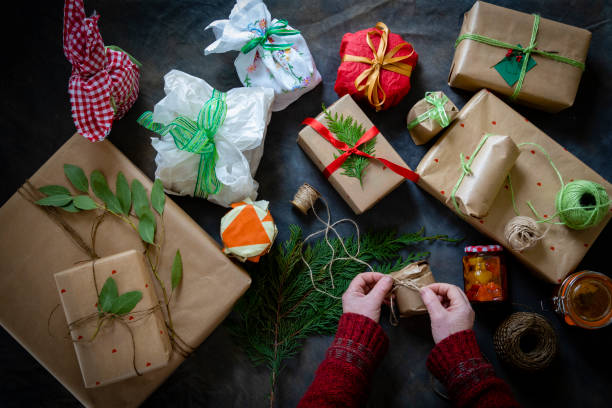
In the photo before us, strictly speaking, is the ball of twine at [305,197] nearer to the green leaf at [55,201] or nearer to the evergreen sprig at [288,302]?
the evergreen sprig at [288,302]

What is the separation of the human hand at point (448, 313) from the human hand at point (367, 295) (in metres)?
0.14

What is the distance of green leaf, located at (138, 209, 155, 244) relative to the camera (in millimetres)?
1269

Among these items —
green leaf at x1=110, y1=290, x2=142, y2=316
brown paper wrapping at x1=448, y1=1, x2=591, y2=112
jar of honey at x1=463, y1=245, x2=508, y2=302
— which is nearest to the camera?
green leaf at x1=110, y1=290, x2=142, y2=316

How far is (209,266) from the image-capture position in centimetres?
129

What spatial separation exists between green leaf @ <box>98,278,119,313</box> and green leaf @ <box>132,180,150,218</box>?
26 centimetres

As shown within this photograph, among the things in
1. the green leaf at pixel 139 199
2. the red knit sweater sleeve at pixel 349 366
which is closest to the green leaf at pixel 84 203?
the green leaf at pixel 139 199

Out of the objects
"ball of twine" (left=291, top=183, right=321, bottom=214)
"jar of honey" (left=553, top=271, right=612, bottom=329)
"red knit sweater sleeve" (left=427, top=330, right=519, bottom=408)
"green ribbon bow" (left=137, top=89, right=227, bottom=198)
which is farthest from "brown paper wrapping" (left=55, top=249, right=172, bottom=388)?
"jar of honey" (left=553, top=271, right=612, bottom=329)

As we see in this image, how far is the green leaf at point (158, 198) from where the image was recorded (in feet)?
4.28

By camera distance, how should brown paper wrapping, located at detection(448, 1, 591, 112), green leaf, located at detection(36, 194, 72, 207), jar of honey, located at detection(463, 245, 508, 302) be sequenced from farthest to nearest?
1. brown paper wrapping, located at detection(448, 1, 591, 112)
2. jar of honey, located at detection(463, 245, 508, 302)
3. green leaf, located at detection(36, 194, 72, 207)

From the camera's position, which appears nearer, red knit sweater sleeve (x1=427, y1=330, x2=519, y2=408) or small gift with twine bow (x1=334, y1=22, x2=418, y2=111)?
red knit sweater sleeve (x1=427, y1=330, x2=519, y2=408)

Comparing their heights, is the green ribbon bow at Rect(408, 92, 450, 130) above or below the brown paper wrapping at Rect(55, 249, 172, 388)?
above

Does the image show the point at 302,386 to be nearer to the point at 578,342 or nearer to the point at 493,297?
the point at 493,297

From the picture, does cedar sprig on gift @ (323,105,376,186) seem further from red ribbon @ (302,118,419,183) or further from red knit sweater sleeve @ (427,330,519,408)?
red knit sweater sleeve @ (427,330,519,408)

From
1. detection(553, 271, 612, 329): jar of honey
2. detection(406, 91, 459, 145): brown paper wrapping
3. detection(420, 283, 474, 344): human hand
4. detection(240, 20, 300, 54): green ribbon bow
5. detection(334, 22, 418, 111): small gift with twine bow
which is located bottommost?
detection(553, 271, 612, 329): jar of honey
